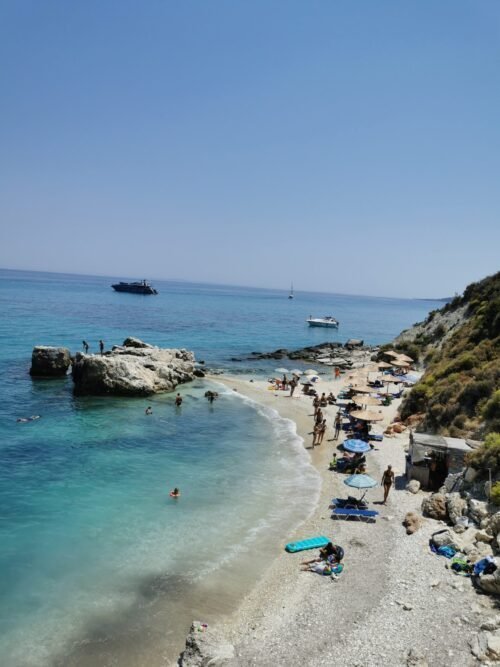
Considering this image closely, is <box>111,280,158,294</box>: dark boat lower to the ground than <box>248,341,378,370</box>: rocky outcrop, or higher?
higher

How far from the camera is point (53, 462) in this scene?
2305 centimetres

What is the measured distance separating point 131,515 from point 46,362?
92.5 ft

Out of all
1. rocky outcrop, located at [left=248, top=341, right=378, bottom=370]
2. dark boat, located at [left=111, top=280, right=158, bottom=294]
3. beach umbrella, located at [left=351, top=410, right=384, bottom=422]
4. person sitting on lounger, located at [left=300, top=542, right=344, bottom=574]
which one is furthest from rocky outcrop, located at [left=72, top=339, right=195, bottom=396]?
dark boat, located at [left=111, top=280, right=158, bottom=294]

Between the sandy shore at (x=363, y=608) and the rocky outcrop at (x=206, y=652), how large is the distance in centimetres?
38

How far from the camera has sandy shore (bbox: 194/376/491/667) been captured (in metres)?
10.3

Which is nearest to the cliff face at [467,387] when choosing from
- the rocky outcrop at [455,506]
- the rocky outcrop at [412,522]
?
the rocky outcrop at [455,506]

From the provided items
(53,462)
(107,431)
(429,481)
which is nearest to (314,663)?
(429,481)

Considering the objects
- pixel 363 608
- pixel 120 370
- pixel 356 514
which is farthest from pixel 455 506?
pixel 120 370

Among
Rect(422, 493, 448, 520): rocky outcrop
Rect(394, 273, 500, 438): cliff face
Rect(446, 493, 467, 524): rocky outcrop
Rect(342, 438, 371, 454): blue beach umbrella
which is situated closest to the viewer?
Rect(446, 493, 467, 524): rocky outcrop

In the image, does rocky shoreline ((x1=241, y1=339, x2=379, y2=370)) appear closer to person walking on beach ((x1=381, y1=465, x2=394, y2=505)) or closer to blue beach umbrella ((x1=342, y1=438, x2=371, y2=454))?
blue beach umbrella ((x1=342, y1=438, x2=371, y2=454))

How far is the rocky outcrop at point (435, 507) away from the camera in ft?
54.2

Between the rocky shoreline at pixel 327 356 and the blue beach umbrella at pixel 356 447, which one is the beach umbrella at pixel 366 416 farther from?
the rocky shoreline at pixel 327 356

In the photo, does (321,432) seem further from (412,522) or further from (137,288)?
(137,288)

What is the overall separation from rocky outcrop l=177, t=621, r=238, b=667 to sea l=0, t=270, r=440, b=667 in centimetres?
89
